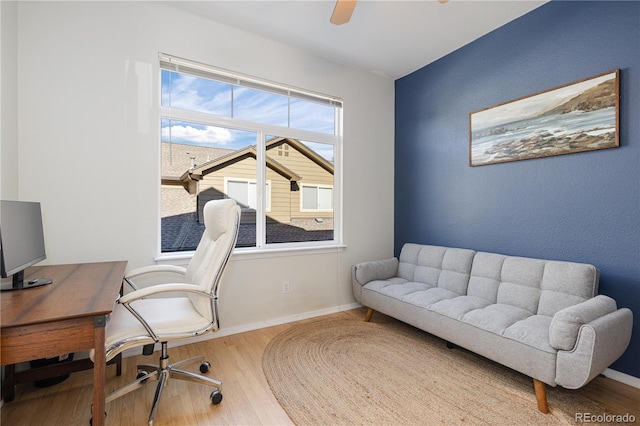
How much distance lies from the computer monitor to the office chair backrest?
0.75 meters

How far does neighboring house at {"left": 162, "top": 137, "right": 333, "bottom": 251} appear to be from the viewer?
2662mm

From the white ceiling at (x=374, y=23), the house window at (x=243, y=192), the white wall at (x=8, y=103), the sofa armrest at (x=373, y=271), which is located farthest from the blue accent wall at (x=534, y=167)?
the white wall at (x=8, y=103)

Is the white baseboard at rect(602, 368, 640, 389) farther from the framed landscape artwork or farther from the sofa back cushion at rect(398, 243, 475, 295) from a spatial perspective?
the framed landscape artwork

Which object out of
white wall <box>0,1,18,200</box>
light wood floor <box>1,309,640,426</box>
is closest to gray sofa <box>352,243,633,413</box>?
light wood floor <box>1,309,640,426</box>

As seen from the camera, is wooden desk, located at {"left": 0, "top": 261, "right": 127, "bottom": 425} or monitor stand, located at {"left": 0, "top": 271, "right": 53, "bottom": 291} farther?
monitor stand, located at {"left": 0, "top": 271, "right": 53, "bottom": 291}

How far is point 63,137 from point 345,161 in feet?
8.23

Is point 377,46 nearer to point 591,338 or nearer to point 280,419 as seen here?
point 591,338

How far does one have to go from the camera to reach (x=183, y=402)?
1.80 m

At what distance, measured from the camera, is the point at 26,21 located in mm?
2055

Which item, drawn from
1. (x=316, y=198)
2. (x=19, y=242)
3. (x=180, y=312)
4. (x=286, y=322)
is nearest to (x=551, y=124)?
(x=316, y=198)

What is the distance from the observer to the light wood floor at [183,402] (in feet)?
5.43

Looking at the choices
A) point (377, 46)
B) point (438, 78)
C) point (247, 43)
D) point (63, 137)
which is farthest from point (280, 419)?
point (438, 78)

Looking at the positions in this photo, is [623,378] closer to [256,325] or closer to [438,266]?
[438,266]

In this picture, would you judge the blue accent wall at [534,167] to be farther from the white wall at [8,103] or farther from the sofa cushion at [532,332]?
the white wall at [8,103]
